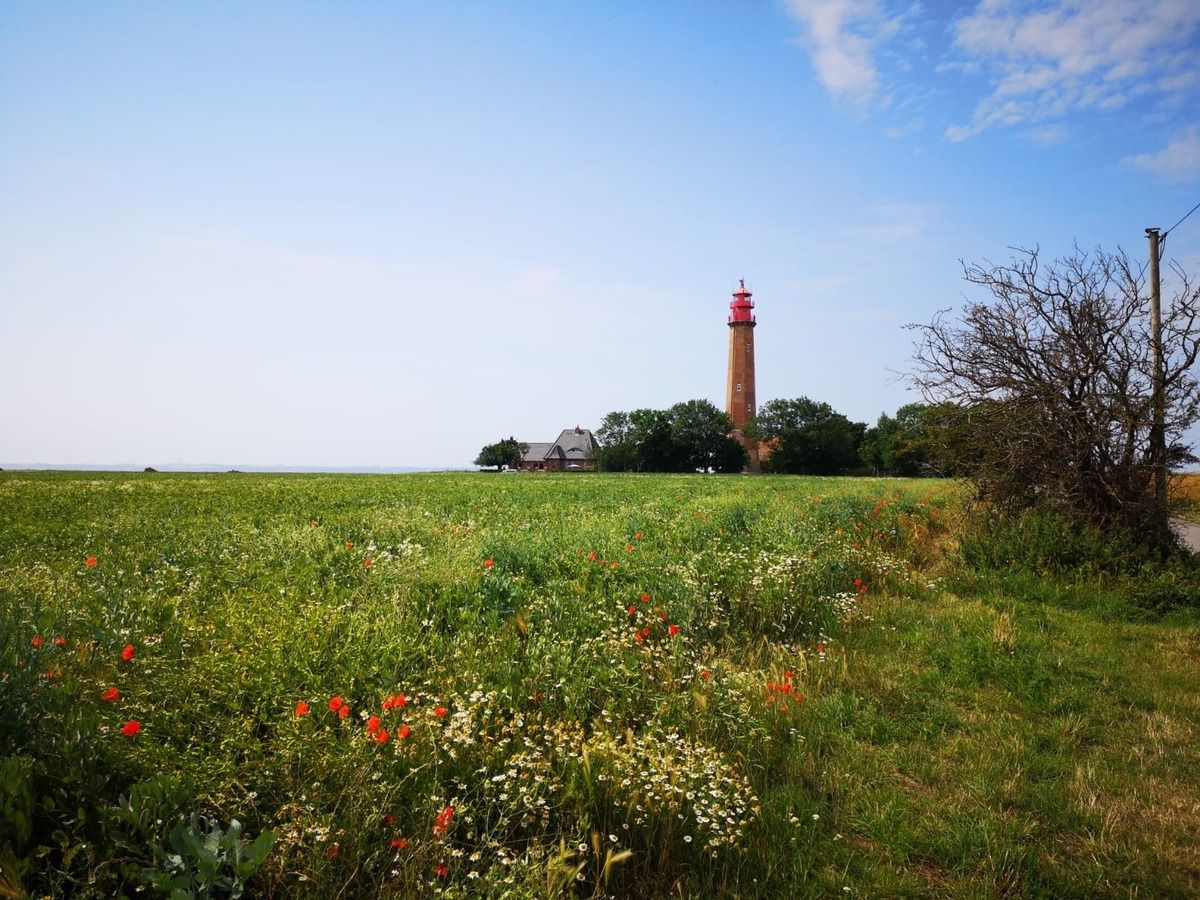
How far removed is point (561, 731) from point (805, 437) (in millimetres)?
78057

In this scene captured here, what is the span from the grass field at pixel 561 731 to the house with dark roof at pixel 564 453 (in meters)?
95.4

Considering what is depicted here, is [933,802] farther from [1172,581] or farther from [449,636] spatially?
[1172,581]

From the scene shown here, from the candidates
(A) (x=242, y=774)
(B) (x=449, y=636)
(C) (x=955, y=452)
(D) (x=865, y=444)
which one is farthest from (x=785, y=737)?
(D) (x=865, y=444)

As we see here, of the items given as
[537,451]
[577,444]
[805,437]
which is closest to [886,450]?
[805,437]

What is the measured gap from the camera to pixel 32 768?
2807mm

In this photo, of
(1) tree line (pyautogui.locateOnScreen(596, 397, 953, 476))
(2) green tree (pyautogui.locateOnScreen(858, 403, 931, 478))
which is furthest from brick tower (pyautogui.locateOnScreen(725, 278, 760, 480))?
(2) green tree (pyautogui.locateOnScreen(858, 403, 931, 478))

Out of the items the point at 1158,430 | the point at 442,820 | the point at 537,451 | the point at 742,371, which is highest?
the point at 742,371

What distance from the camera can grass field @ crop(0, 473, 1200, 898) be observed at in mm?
3045

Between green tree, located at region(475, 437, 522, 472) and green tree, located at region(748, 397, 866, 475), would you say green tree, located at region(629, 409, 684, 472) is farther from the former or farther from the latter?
green tree, located at region(475, 437, 522, 472)

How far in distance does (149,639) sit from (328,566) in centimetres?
280

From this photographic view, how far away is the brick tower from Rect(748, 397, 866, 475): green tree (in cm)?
168

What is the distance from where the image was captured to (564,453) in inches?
4193

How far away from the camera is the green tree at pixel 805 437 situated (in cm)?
7812

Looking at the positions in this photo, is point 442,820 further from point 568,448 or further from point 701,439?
point 568,448
